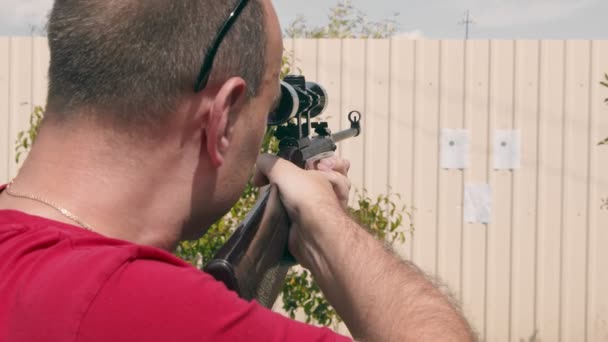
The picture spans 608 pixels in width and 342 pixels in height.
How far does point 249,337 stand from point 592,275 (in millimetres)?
5846

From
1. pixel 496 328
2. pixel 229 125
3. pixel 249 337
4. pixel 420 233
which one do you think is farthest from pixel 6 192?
pixel 496 328

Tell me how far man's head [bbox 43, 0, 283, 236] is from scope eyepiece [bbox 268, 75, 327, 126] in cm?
76

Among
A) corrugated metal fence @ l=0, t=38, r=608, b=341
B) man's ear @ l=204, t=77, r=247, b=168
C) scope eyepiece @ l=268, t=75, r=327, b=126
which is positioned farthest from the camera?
corrugated metal fence @ l=0, t=38, r=608, b=341

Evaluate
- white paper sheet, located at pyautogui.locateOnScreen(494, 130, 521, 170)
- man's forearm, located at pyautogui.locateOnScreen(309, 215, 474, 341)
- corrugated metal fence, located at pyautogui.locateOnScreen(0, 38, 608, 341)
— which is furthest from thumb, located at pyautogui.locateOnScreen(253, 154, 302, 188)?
white paper sheet, located at pyautogui.locateOnScreen(494, 130, 521, 170)

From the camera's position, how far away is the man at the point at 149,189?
1.04 metres

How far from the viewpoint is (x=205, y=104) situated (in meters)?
1.30

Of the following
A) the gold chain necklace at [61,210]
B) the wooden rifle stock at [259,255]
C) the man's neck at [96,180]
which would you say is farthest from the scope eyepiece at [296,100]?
the gold chain necklace at [61,210]

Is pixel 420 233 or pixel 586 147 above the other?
pixel 586 147

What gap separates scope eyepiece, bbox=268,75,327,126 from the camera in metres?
2.17

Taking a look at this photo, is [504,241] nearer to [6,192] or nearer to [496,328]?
[496,328]

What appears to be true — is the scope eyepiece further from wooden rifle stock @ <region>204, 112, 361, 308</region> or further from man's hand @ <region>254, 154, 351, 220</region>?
wooden rifle stock @ <region>204, 112, 361, 308</region>

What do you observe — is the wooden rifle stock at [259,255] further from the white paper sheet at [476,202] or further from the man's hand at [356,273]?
the white paper sheet at [476,202]

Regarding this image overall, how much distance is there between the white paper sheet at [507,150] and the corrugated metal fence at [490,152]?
0.05 metres

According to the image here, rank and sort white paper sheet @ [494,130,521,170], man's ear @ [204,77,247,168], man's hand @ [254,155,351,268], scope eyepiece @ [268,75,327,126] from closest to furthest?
man's ear @ [204,77,247,168]
man's hand @ [254,155,351,268]
scope eyepiece @ [268,75,327,126]
white paper sheet @ [494,130,521,170]
